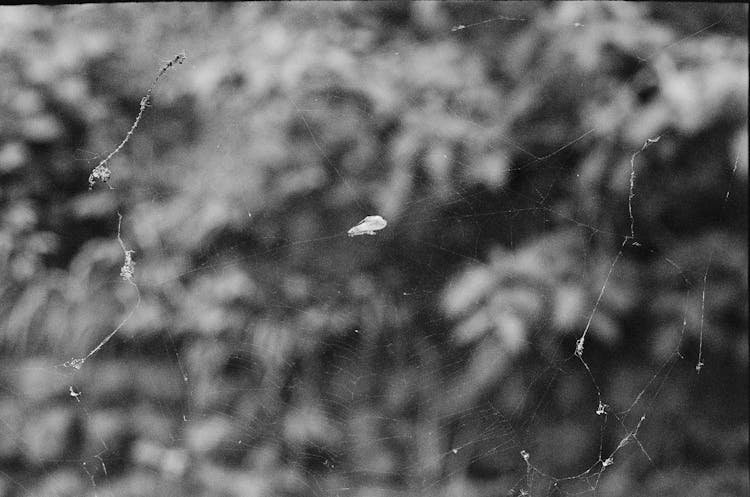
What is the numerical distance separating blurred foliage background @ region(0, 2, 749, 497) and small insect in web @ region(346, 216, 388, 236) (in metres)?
0.01

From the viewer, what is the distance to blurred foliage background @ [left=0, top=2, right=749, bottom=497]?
1037 mm

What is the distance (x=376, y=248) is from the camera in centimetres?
105

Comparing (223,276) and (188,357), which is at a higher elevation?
(223,276)

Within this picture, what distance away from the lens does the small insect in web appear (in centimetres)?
104

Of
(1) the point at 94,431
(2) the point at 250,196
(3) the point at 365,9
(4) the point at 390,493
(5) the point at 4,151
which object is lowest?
(4) the point at 390,493

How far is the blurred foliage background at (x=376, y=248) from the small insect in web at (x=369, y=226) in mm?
12

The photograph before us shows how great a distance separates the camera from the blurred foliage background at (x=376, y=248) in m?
1.04

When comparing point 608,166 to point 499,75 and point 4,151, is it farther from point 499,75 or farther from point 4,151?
point 4,151

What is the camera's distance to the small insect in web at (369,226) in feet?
3.43

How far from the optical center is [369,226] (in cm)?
105

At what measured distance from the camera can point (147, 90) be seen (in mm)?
1075

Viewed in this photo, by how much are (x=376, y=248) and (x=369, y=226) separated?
38mm

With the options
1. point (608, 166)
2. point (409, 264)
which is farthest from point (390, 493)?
point (608, 166)

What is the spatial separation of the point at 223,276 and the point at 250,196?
0.14 meters
